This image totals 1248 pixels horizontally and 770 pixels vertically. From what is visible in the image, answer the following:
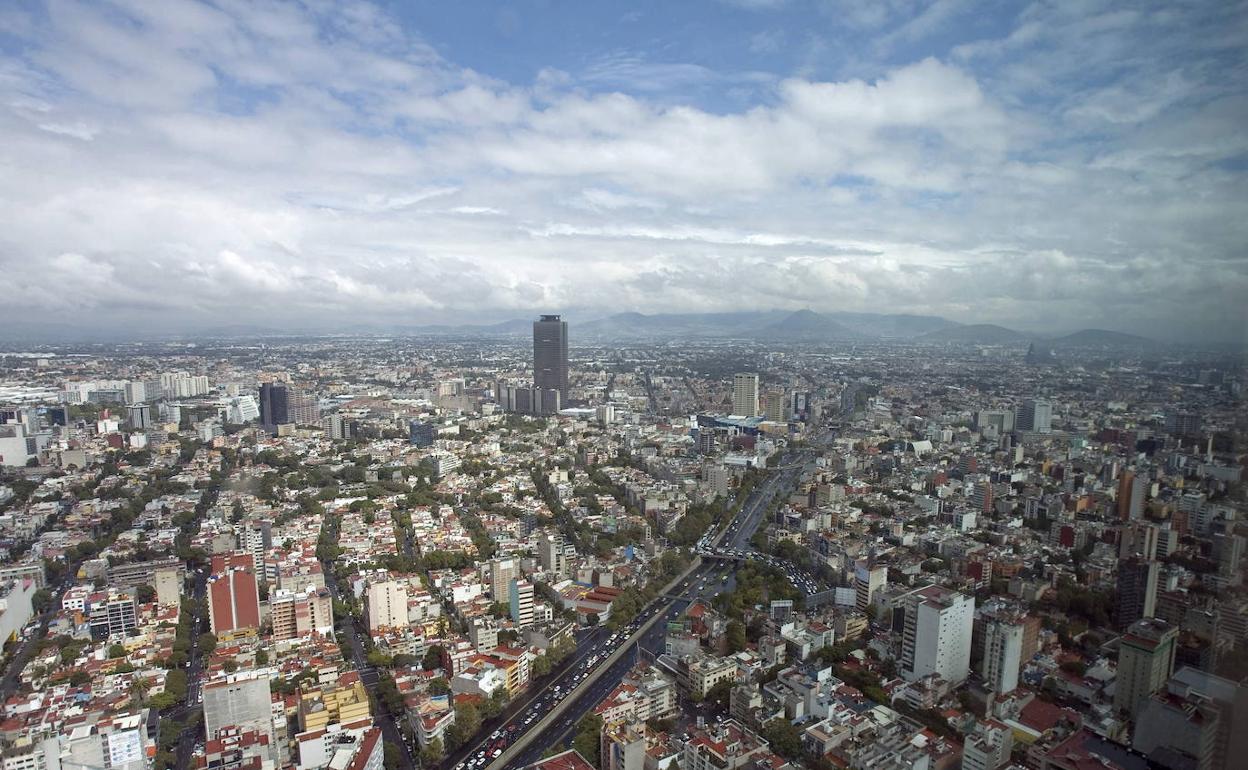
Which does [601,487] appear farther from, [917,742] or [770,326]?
[770,326]

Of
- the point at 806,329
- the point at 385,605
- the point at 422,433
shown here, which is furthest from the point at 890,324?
the point at 385,605

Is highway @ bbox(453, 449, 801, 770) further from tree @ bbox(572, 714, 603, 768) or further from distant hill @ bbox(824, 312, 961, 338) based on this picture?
distant hill @ bbox(824, 312, 961, 338)

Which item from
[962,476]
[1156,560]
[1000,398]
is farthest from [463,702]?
[1000,398]

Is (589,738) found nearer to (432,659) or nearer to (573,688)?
(573,688)

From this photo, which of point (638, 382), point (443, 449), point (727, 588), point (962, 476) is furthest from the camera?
point (638, 382)

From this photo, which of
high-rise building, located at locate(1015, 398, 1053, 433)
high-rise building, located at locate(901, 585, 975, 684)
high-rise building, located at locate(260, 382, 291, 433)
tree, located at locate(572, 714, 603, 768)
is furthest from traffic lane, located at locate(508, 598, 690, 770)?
high-rise building, located at locate(260, 382, 291, 433)

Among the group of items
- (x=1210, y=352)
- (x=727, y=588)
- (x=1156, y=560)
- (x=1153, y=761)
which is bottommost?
(x=727, y=588)
